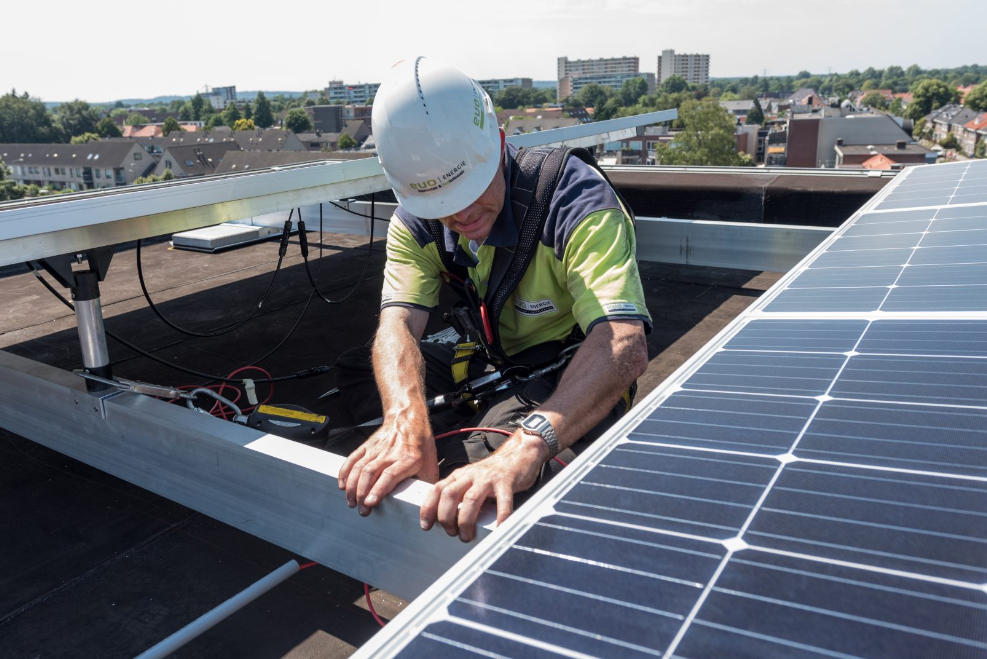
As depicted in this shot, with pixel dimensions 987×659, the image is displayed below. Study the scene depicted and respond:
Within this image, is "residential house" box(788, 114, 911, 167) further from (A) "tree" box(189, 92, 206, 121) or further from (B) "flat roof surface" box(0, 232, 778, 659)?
(A) "tree" box(189, 92, 206, 121)

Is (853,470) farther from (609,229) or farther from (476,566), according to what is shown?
(609,229)

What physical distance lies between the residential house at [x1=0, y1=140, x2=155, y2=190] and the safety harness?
109409mm

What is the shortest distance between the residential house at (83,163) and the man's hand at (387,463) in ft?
362

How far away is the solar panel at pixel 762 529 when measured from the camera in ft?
3.57

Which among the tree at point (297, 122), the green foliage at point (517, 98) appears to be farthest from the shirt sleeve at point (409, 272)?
the green foliage at point (517, 98)

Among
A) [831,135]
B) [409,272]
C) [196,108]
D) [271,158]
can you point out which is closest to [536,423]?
[409,272]

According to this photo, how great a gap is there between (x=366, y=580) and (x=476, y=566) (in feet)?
3.88

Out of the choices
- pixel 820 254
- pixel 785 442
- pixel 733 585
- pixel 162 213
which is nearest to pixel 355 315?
pixel 162 213

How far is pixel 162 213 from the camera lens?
3.70m

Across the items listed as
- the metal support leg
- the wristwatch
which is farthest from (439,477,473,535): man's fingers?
the metal support leg

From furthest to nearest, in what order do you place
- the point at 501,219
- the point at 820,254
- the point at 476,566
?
1. the point at 820,254
2. the point at 501,219
3. the point at 476,566

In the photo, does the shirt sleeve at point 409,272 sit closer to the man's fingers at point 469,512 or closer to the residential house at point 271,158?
the man's fingers at point 469,512

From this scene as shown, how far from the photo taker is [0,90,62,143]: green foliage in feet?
416

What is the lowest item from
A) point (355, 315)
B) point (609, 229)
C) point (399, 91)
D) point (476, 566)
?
point (355, 315)
